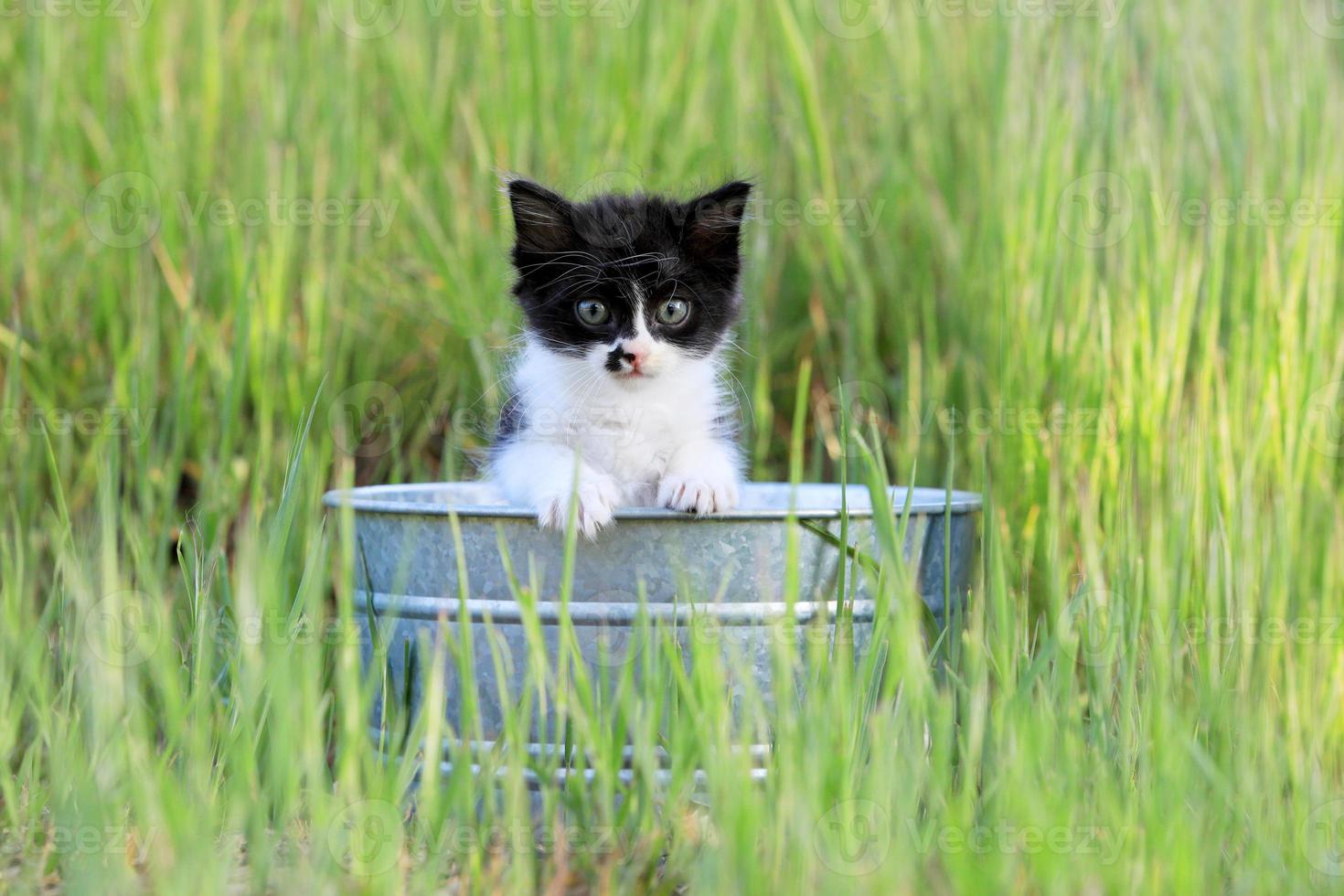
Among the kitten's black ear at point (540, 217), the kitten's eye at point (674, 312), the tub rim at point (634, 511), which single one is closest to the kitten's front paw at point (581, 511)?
the tub rim at point (634, 511)

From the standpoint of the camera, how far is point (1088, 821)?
1.73 m

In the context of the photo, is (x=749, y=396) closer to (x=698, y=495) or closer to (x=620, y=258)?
(x=620, y=258)

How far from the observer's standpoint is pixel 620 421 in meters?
2.61

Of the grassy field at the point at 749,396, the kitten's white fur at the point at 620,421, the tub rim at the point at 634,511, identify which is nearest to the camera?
the grassy field at the point at 749,396

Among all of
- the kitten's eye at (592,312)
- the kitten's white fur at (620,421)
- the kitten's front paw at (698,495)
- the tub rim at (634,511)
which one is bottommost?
the tub rim at (634,511)

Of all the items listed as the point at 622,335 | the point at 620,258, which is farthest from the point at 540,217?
the point at 622,335

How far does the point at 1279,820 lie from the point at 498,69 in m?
2.83

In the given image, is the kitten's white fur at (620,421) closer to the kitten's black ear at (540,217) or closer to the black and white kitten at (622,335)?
the black and white kitten at (622,335)

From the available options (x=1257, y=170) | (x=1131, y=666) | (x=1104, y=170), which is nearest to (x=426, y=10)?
(x=1104, y=170)

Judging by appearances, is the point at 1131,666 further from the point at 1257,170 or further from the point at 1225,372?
the point at 1257,170

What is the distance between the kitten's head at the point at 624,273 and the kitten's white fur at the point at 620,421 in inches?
0.6

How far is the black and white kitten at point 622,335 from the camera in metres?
2.50

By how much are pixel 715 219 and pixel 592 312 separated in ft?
1.01

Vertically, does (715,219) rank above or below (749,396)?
above
